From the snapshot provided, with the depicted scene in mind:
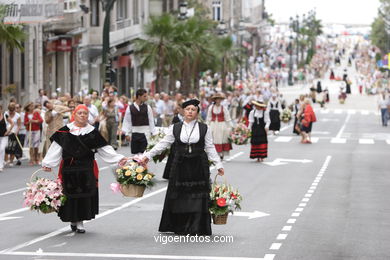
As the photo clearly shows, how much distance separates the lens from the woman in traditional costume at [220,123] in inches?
1122

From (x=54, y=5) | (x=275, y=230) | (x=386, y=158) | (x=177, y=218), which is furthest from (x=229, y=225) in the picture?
(x=54, y=5)

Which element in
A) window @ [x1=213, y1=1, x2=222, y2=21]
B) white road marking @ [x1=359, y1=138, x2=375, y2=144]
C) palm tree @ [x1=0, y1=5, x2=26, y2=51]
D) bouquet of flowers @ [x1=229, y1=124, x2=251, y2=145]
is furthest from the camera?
window @ [x1=213, y1=1, x2=222, y2=21]

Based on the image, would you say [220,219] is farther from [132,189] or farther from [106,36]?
[106,36]

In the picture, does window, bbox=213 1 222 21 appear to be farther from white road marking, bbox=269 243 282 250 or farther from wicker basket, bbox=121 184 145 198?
white road marking, bbox=269 243 282 250

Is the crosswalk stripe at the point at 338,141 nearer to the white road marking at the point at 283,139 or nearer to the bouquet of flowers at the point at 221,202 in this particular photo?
the white road marking at the point at 283,139

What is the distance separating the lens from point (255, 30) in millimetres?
173125

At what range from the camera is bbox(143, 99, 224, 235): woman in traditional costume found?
1420 centimetres

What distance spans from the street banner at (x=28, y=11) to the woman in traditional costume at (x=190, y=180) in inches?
754

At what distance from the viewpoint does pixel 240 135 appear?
30500 mm

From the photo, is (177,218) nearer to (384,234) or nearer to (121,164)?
(121,164)

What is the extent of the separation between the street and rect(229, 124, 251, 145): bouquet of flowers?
67 centimetres

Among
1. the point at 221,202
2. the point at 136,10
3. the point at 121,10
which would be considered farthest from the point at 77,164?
the point at 136,10

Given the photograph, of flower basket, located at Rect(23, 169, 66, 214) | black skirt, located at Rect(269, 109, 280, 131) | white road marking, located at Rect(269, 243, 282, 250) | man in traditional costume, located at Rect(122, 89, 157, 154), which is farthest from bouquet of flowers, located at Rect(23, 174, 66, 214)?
black skirt, located at Rect(269, 109, 280, 131)

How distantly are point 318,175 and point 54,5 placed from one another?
19.3 meters
